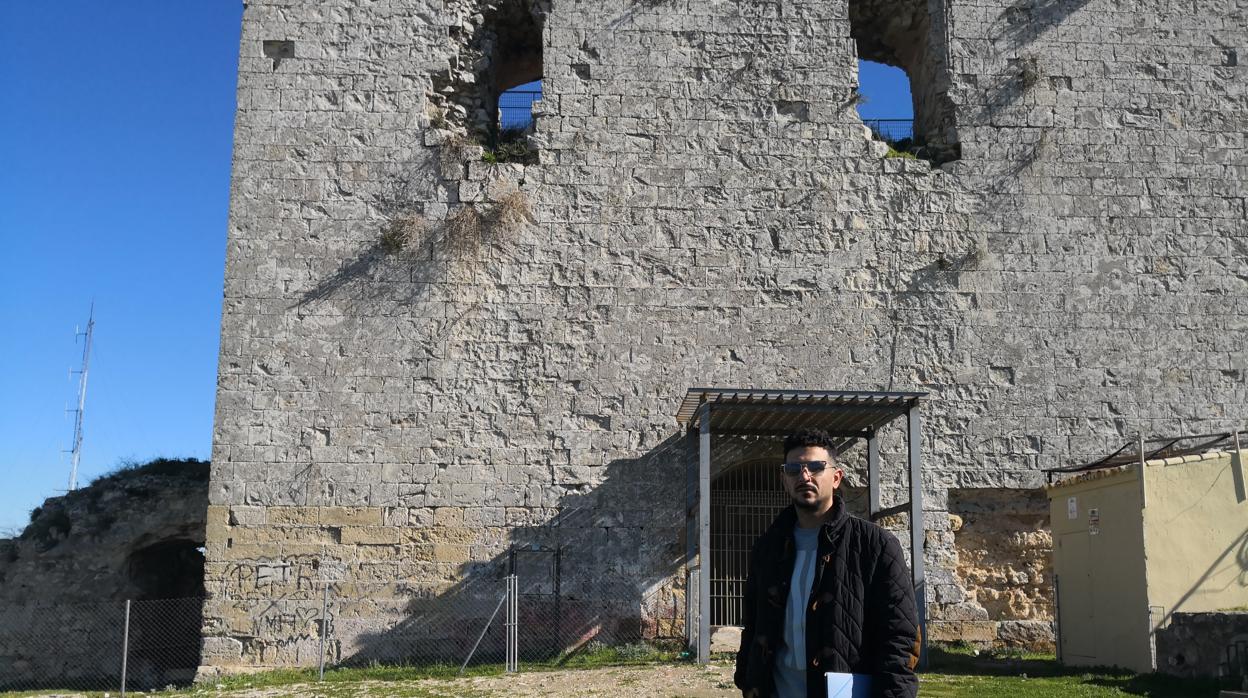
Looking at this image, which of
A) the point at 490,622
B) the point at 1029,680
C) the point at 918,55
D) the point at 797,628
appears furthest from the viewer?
the point at 918,55

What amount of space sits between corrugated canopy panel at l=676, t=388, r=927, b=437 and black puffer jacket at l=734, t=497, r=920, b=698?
629cm

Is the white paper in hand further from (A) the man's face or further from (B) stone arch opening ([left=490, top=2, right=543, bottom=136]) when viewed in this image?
(B) stone arch opening ([left=490, top=2, right=543, bottom=136])

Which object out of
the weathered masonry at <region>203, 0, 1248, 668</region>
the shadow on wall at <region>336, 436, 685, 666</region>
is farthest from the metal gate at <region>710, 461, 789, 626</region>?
the shadow on wall at <region>336, 436, 685, 666</region>

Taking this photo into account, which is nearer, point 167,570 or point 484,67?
point 484,67

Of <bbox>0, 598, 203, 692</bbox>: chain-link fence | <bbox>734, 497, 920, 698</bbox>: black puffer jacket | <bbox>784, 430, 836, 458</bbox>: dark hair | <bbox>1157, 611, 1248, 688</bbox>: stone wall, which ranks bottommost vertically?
<bbox>0, 598, 203, 692</bbox>: chain-link fence

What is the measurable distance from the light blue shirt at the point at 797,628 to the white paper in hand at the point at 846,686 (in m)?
0.21

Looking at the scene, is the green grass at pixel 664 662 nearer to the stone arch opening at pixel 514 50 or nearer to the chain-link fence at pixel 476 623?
the chain-link fence at pixel 476 623

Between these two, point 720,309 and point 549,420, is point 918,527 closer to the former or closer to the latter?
point 720,309

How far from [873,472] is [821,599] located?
8.19 meters

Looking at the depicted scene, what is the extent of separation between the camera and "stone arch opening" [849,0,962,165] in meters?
12.6

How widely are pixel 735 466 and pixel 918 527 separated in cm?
223

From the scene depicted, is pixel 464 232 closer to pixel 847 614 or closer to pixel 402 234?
pixel 402 234

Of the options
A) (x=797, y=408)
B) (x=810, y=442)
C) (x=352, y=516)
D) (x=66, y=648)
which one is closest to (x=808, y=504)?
(x=810, y=442)

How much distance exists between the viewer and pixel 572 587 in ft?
36.8
